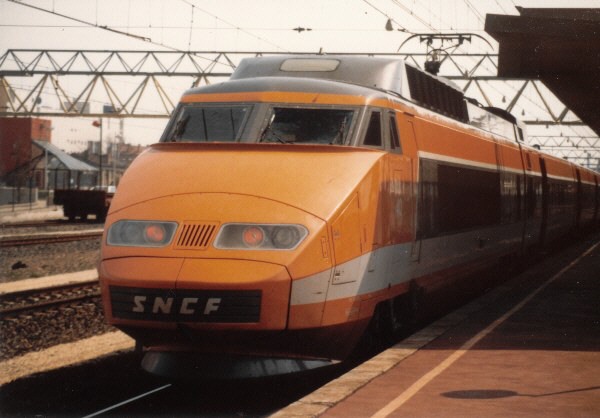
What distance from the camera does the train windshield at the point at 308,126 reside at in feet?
34.1

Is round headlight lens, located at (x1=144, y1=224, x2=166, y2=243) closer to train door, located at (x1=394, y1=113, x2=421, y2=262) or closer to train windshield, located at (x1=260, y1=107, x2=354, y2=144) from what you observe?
train windshield, located at (x1=260, y1=107, x2=354, y2=144)

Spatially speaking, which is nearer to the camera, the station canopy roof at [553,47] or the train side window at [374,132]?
the train side window at [374,132]

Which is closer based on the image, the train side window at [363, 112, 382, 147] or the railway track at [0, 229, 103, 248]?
the train side window at [363, 112, 382, 147]

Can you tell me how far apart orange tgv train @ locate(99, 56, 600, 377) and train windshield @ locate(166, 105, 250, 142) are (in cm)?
1

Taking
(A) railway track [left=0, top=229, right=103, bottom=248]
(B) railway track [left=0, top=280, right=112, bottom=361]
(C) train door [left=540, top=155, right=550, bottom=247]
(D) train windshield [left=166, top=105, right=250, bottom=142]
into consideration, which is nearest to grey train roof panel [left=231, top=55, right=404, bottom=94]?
(D) train windshield [left=166, top=105, right=250, bottom=142]

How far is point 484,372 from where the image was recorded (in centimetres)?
890

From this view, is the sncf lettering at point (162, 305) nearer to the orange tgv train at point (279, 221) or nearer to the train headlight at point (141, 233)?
the orange tgv train at point (279, 221)

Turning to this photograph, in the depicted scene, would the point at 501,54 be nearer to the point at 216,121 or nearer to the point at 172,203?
the point at 216,121

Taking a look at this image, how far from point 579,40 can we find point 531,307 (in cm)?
440

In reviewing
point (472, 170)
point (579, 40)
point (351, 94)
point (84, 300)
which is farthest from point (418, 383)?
point (84, 300)

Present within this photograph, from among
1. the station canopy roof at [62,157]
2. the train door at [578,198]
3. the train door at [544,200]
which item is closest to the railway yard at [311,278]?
the train door at [544,200]

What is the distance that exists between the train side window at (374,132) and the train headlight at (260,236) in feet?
6.67

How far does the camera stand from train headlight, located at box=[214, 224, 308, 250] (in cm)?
877

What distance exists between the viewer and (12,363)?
1266cm
